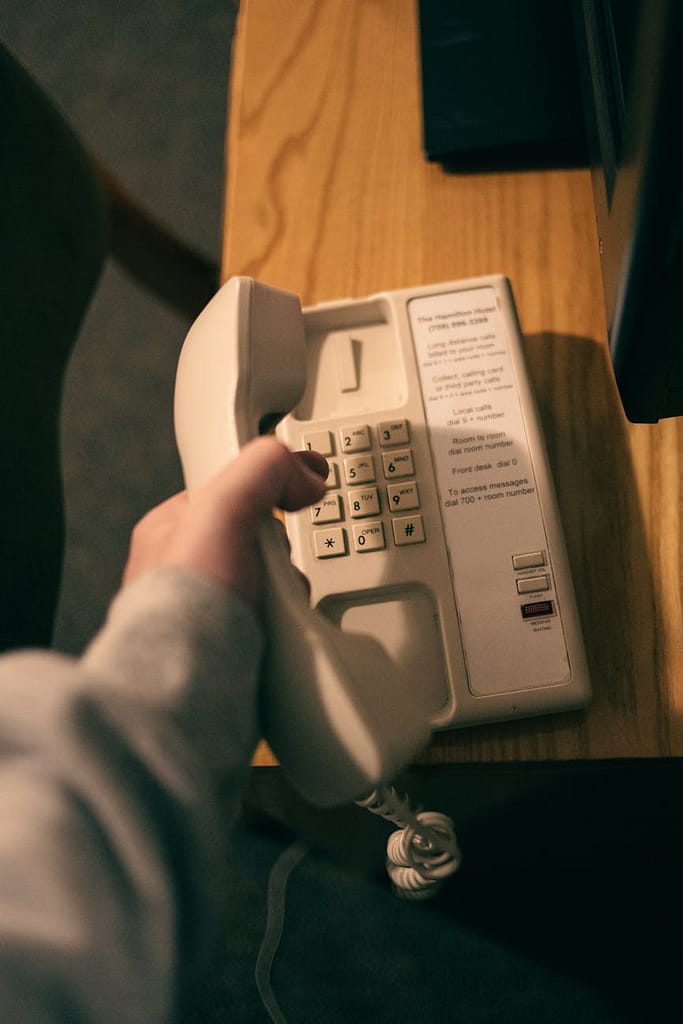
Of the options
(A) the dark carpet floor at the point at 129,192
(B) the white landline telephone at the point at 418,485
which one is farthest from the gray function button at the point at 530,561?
(A) the dark carpet floor at the point at 129,192

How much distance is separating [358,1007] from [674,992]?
32cm

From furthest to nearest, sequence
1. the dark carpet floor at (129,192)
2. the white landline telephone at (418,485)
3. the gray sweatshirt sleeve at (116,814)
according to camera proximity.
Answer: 1. the dark carpet floor at (129,192)
2. the white landline telephone at (418,485)
3. the gray sweatshirt sleeve at (116,814)

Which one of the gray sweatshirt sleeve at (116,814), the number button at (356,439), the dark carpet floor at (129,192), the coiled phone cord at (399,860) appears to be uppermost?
the dark carpet floor at (129,192)

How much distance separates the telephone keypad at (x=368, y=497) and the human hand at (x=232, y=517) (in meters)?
0.05

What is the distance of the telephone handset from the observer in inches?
11.7

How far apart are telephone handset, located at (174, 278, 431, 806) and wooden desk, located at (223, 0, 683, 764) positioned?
94mm

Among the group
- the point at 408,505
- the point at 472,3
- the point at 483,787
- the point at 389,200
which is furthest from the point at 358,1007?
the point at 472,3

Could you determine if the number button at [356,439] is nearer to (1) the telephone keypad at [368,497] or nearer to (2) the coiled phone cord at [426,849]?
(1) the telephone keypad at [368,497]

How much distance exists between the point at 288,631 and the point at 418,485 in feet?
0.42

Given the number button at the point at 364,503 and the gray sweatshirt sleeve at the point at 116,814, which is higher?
the number button at the point at 364,503

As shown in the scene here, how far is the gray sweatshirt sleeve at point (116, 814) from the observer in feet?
0.75

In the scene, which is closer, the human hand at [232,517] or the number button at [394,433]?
the human hand at [232,517]

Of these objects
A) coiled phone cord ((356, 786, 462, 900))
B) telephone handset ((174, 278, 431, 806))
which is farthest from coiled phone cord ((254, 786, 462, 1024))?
telephone handset ((174, 278, 431, 806))

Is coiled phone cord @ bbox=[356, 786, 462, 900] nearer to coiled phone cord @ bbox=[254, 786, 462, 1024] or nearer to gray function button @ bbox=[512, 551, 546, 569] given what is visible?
coiled phone cord @ bbox=[254, 786, 462, 1024]
